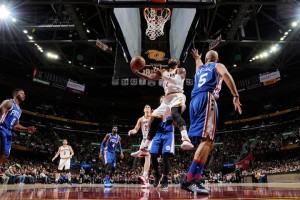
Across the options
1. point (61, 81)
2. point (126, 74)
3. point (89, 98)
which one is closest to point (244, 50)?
point (126, 74)

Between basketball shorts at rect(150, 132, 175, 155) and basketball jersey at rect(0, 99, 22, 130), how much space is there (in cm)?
276

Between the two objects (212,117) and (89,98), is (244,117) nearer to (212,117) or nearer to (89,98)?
(89,98)

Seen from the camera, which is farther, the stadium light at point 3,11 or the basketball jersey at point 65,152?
the basketball jersey at point 65,152

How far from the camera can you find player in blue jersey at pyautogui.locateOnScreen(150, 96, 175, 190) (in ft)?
17.5

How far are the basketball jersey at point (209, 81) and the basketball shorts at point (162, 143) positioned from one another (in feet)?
5.67

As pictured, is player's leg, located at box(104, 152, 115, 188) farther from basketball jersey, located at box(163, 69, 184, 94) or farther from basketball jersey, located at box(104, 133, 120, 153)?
basketball jersey, located at box(163, 69, 184, 94)

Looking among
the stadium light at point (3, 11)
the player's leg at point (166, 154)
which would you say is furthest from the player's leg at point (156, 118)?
the stadium light at point (3, 11)

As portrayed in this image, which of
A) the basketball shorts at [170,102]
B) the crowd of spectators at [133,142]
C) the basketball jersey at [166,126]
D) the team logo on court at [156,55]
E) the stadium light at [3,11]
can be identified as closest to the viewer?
the basketball shorts at [170,102]

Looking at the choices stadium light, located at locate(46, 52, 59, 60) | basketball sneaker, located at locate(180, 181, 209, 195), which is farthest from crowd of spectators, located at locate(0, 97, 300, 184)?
basketball sneaker, located at locate(180, 181, 209, 195)

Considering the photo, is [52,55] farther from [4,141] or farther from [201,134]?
[201,134]

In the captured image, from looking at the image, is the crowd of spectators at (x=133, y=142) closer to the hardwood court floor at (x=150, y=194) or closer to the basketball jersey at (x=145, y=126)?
the basketball jersey at (x=145, y=126)

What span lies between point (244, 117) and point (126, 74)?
2419 centimetres

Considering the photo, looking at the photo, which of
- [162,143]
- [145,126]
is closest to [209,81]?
[162,143]

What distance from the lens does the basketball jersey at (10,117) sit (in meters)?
5.28
